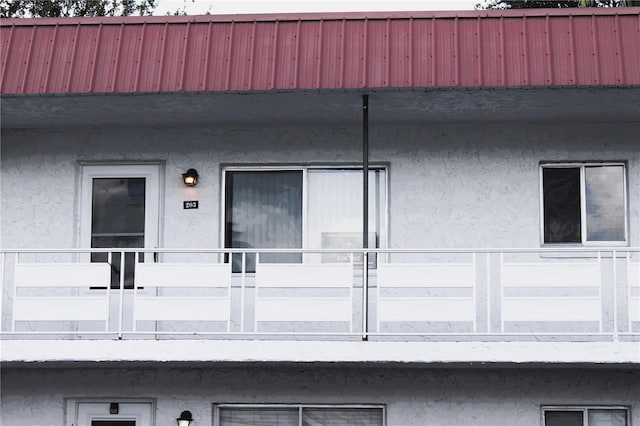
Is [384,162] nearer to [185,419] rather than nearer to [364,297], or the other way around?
[364,297]

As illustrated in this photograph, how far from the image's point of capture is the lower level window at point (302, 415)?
1402 centimetres

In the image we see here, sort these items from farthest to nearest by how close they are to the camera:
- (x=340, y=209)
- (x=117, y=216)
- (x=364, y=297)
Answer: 1. (x=117, y=216)
2. (x=340, y=209)
3. (x=364, y=297)

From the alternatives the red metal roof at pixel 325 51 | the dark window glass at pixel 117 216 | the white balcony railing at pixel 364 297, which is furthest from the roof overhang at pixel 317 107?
the white balcony railing at pixel 364 297

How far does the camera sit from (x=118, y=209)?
15148mm

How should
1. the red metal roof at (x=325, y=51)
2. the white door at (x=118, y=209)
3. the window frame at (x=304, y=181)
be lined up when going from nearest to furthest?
the red metal roof at (x=325, y=51), the window frame at (x=304, y=181), the white door at (x=118, y=209)

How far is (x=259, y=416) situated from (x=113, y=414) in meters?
1.76

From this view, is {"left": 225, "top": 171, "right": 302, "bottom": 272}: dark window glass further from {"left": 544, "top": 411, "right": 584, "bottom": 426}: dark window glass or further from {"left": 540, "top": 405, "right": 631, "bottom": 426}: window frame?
{"left": 544, "top": 411, "right": 584, "bottom": 426}: dark window glass

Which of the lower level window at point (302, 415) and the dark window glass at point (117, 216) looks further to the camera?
the dark window glass at point (117, 216)

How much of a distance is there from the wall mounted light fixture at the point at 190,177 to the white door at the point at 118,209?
412mm

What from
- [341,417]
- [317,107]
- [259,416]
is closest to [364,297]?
[341,417]

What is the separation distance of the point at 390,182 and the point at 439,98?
1601 mm

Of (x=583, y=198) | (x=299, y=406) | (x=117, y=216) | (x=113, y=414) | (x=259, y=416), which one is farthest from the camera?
(x=117, y=216)

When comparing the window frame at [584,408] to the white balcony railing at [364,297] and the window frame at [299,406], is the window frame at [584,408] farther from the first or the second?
the window frame at [299,406]

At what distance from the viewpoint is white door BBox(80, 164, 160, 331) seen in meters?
15.0
